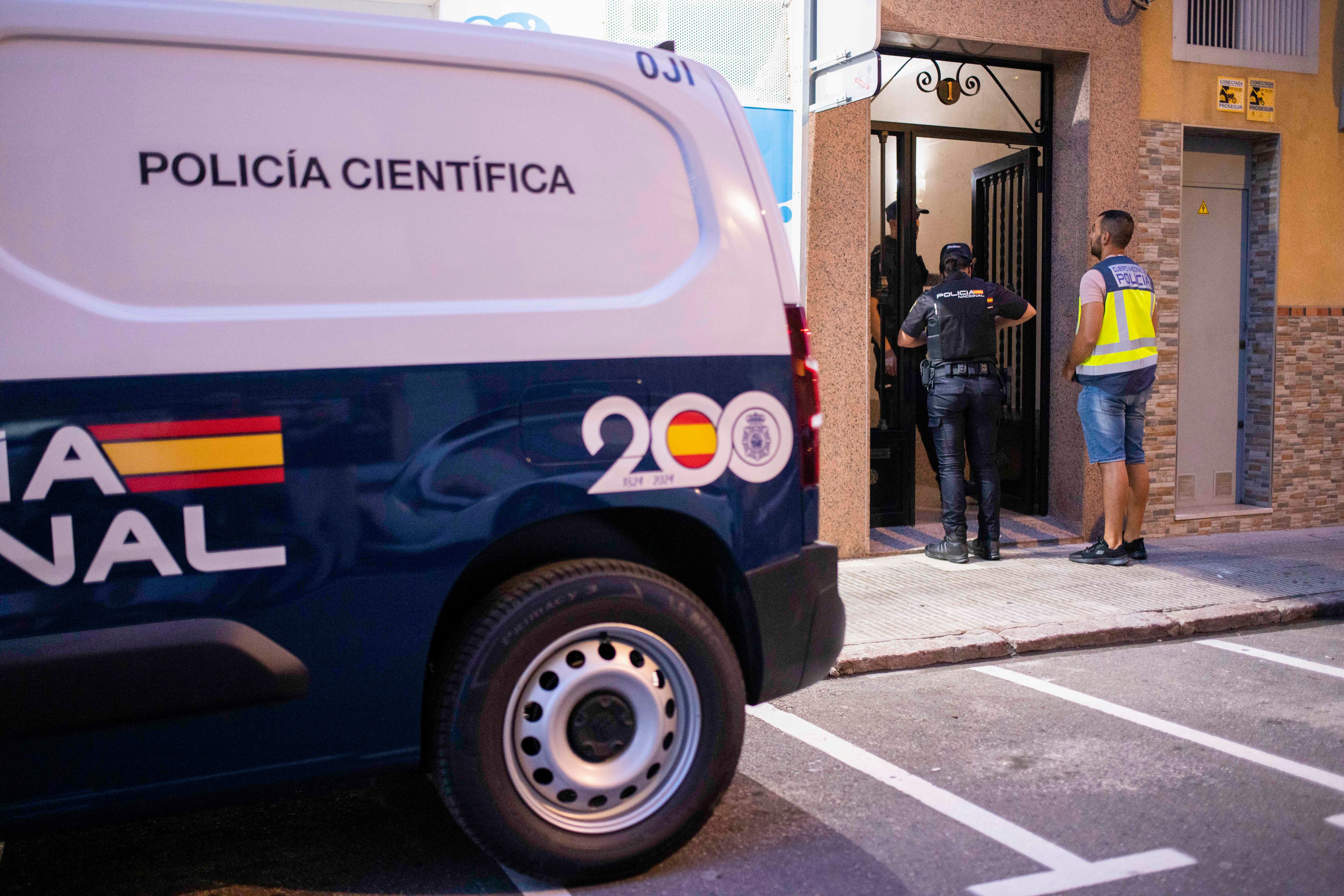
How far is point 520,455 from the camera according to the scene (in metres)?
2.76

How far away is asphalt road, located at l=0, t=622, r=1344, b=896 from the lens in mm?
2973

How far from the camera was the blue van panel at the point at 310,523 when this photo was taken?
2.40 metres

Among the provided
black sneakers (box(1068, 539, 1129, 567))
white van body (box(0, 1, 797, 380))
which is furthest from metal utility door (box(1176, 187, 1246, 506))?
white van body (box(0, 1, 797, 380))

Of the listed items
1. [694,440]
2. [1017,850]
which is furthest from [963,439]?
[694,440]

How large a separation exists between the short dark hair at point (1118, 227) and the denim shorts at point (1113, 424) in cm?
90

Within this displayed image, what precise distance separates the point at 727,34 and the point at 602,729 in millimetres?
5365

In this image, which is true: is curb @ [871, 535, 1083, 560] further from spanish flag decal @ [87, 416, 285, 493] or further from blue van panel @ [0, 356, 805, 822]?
spanish flag decal @ [87, 416, 285, 493]

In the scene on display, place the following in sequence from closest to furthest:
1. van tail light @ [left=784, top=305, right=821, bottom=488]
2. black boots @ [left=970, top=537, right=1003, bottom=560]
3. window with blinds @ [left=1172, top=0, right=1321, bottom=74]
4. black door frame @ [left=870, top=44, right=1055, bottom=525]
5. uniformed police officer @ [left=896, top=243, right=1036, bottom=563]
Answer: van tail light @ [left=784, top=305, right=821, bottom=488] < uniformed police officer @ [left=896, top=243, right=1036, bottom=563] < black boots @ [left=970, top=537, right=1003, bottom=560] < black door frame @ [left=870, top=44, right=1055, bottom=525] < window with blinds @ [left=1172, top=0, right=1321, bottom=74]

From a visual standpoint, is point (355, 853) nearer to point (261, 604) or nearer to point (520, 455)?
point (261, 604)

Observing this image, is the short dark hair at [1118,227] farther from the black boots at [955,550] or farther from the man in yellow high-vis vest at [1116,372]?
the black boots at [955,550]

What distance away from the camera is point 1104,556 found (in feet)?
23.9

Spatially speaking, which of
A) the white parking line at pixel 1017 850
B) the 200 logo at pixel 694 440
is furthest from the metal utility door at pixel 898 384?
the 200 logo at pixel 694 440

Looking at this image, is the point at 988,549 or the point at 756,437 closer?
the point at 756,437

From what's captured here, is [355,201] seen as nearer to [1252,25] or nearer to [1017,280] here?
[1017,280]
